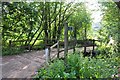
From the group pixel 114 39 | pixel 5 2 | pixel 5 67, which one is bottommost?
pixel 5 67

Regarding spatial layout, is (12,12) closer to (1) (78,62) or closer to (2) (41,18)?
(2) (41,18)

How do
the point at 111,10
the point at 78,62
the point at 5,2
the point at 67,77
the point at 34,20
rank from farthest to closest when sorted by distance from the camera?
the point at 34,20, the point at 5,2, the point at 111,10, the point at 78,62, the point at 67,77

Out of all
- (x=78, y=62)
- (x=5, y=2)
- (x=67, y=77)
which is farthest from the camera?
(x=5, y=2)

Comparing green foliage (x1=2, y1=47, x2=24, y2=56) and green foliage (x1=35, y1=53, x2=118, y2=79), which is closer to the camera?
green foliage (x1=35, y1=53, x2=118, y2=79)

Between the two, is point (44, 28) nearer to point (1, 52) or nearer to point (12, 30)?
point (12, 30)

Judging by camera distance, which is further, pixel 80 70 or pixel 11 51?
pixel 11 51

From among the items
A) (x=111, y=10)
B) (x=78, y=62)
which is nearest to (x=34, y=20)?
(x=111, y=10)

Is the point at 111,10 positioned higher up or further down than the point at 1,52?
higher up

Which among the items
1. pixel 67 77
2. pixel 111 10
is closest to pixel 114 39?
pixel 111 10

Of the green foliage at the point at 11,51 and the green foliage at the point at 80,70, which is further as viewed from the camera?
the green foliage at the point at 11,51

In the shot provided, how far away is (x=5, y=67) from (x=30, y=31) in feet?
15.8

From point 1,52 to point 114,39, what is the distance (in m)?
4.41

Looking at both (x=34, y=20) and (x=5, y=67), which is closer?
(x=5, y=67)

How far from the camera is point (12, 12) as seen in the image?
9.70 m
